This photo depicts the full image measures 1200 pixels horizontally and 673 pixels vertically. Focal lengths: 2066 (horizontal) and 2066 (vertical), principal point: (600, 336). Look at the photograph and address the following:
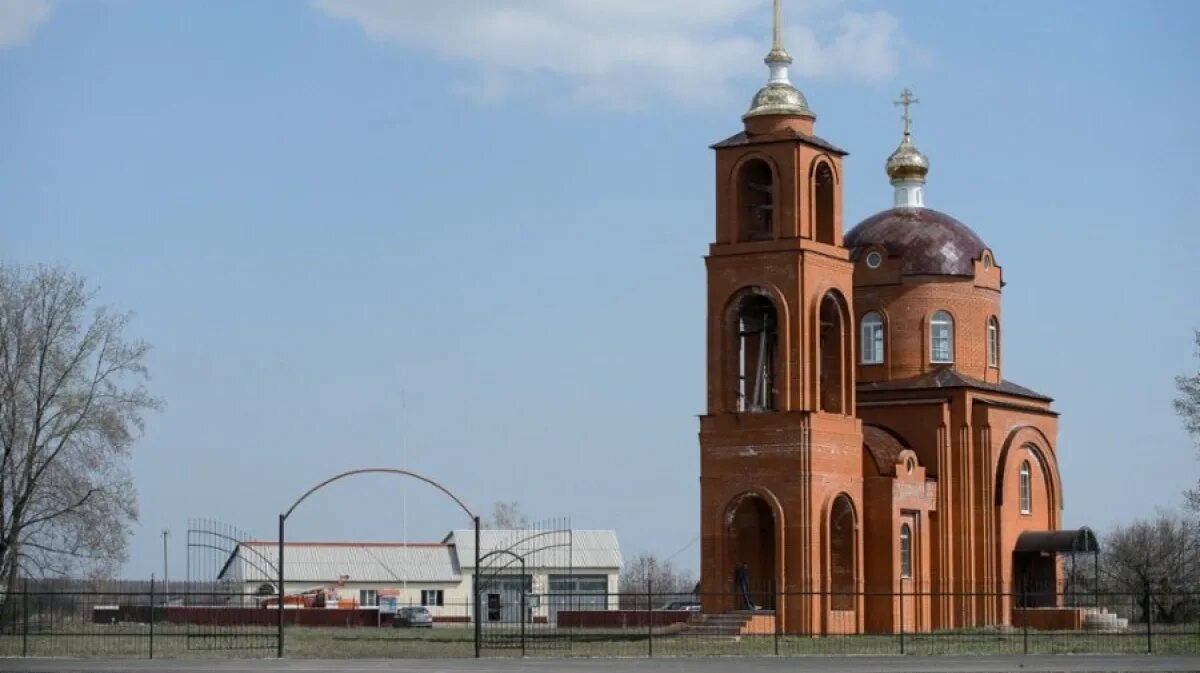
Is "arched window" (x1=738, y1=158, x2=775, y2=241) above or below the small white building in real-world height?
above

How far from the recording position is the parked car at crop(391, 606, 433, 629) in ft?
204

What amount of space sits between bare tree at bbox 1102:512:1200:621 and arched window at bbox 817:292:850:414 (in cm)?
1251

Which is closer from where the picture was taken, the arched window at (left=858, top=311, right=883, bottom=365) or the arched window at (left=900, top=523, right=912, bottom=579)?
the arched window at (left=900, top=523, right=912, bottom=579)

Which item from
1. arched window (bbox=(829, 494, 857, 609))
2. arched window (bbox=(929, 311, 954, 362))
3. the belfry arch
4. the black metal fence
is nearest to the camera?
the black metal fence

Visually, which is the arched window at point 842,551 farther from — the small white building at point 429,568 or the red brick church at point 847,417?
the small white building at point 429,568

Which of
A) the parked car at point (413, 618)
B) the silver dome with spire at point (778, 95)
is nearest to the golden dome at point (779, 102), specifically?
the silver dome with spire at point (778, 95)

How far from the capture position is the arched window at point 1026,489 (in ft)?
190

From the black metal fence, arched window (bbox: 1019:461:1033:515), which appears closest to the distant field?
the black metal fence

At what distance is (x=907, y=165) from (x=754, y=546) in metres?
13.6

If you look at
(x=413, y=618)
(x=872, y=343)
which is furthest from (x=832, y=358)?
(x=413, y=618)

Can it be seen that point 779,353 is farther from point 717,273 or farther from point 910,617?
point 910,617

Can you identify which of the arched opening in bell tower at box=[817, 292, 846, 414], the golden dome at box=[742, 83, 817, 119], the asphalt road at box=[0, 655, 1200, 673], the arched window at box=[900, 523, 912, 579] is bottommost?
the asphalt road at box=[0, 655, 1200, 673]

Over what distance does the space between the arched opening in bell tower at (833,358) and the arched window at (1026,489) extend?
29.1 ft

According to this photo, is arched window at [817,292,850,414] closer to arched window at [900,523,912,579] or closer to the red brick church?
the red brick church
